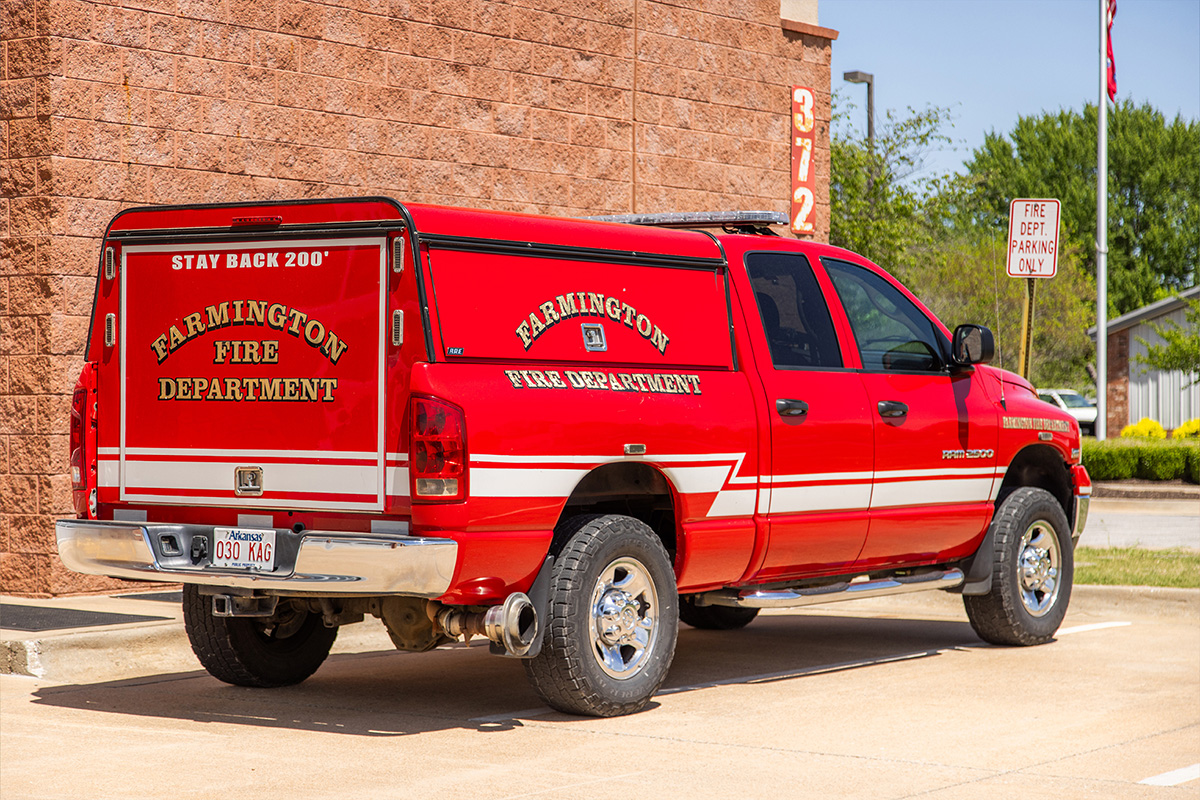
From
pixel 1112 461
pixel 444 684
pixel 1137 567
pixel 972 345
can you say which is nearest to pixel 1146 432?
pixel 1112 461

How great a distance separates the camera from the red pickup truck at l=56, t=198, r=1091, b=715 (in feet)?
22.4

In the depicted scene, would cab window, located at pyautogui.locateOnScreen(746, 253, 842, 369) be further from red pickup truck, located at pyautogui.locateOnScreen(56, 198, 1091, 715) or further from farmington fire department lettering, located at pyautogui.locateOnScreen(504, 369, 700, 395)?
farmington fire department lettering, located at pyautogui.locateOnScreen(504, 369, 700, 395)

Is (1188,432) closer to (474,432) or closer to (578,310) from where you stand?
(578,310)

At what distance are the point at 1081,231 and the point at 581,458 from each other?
64.6m

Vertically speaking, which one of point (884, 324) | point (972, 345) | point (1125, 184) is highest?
point (1125, 184)

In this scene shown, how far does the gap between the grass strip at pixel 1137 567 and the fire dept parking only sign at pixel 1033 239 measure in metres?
2.29

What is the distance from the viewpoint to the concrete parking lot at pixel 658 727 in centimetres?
611

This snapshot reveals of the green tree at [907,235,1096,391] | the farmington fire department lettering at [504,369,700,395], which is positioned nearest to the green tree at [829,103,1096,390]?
the green tree at [907,235,1096,391]

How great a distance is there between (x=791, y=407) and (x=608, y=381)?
1265 mm

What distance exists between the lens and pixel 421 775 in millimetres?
6234

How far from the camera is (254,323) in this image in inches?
285

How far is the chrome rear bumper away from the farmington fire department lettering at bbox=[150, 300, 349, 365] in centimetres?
79

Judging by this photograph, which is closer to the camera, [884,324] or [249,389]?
[249,389]

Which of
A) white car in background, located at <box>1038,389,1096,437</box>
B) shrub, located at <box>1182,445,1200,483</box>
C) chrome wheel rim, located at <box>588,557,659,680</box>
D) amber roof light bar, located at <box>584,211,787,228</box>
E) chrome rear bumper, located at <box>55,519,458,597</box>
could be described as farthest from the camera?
white car in background, located at <box>1038,389,1096,437</box>
